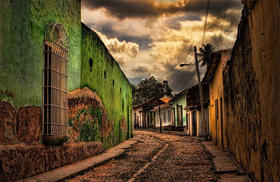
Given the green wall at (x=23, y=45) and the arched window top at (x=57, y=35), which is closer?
the green wall at (x=23, y=45)

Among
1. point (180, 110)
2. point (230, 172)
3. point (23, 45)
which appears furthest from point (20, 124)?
point (180, 110)

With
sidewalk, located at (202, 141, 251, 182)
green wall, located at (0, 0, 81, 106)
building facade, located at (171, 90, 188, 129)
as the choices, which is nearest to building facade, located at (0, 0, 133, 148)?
green wall, located at (0, 0, 81, 106)

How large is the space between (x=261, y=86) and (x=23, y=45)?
473 centimetres

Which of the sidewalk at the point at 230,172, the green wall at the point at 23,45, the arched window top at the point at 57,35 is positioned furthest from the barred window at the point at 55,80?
the sidewalk at the point at 230,172

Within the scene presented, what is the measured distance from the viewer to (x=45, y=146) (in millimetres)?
7824

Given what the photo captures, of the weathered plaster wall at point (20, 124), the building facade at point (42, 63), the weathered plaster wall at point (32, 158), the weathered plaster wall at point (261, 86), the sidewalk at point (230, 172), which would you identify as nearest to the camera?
the weathered plaster wall at point (261, 86)

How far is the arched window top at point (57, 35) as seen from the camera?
27.3ft

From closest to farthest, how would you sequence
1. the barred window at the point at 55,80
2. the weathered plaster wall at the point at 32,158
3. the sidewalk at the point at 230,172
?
the weathered plaster wall at the point at 32,158, the sidewalk at the point at 230,172, the barred window at the point at 55,80

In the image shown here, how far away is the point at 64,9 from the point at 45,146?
3.92m

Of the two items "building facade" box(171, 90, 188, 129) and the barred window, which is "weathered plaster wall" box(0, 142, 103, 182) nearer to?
the barred window

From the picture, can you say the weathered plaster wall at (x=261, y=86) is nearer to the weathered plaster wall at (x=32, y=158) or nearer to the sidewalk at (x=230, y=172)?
the sidewalk at (x=230, y=172)

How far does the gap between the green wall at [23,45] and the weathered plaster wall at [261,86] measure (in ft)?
14.3

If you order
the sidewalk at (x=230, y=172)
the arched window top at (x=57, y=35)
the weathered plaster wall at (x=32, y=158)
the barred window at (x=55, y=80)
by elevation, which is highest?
the arched window top at (x=57, y=35)

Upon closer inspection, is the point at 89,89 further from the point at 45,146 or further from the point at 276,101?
the point at 276,101
